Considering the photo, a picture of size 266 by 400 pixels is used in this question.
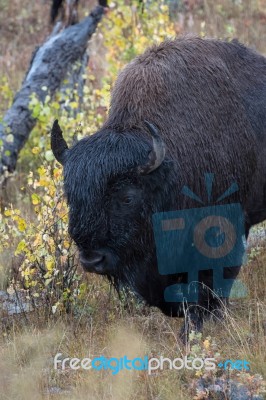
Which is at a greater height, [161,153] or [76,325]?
[161,153]

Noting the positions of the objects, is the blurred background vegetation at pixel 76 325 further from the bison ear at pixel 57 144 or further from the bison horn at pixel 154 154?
the bison horn at pixel 154 154

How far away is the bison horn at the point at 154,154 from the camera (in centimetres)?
516

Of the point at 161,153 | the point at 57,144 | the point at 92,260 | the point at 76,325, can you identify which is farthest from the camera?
the point at 76,325

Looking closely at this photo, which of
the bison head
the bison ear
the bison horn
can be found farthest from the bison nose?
the bison ear

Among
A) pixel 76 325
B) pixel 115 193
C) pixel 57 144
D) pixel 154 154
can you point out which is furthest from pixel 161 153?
pixel 76 325

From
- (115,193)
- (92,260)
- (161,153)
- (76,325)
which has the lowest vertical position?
(76,325)

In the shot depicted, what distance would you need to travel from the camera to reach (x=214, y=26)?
15117mm

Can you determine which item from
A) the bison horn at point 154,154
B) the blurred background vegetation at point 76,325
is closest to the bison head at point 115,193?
the bison horn at point 154,154

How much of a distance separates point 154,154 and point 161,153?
0.05 meters

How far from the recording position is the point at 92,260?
5.08 m

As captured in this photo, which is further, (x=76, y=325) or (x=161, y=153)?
(x=76, y=325)

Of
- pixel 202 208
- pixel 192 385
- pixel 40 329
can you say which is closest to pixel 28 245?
pixel 40 329

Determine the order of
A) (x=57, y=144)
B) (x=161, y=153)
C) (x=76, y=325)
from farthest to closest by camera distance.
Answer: (x=76, y=325) < (x=57, y=144) < (x=161, y=153)

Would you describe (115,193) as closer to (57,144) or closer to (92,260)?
(92,260)
